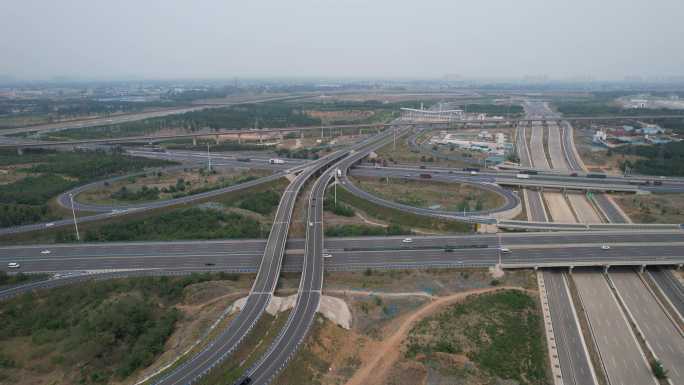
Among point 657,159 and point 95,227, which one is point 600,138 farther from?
point 95,227

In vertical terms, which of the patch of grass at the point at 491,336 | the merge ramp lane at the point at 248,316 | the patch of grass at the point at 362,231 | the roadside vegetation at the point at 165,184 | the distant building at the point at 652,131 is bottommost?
the patch of grass at the point at 491,336

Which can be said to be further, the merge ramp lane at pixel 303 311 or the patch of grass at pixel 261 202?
the patch of grass at pixel 261 202

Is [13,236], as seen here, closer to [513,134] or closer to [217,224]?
[217,224]

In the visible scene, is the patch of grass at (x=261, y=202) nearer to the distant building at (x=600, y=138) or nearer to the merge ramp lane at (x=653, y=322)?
the merge ramp lane at (x=653, y=322)

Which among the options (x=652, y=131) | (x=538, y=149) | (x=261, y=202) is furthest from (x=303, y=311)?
(x=652, y=131)

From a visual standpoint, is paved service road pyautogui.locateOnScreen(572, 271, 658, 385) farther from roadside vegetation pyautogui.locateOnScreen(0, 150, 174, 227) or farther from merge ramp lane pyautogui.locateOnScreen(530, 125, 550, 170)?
roadside vegetation pyautogui.locateOnScreen(0, 150, 174, 227)

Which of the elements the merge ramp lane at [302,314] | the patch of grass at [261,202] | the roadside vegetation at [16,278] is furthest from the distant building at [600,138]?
the roadside vegetation at [16,278]
